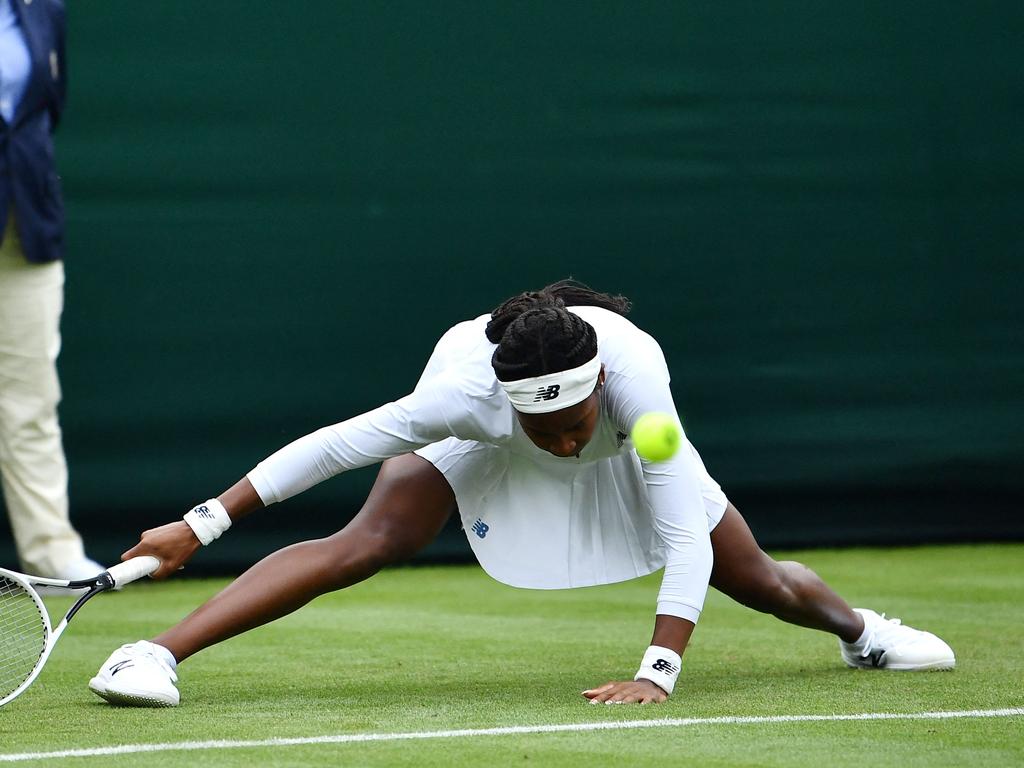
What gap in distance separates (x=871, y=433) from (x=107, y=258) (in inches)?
135

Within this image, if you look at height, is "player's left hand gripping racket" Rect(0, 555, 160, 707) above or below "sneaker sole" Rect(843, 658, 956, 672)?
above

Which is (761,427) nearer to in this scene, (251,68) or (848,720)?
(251,68)

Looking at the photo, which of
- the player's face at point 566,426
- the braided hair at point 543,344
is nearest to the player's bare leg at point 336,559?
the player's face at point 566,426

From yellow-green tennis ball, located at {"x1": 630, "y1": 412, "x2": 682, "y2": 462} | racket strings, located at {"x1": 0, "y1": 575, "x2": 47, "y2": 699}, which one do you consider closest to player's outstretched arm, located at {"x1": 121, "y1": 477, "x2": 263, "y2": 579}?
racket strings, located at {"x1": 0, "y1": 575, "x2": 47, "y2": 699}

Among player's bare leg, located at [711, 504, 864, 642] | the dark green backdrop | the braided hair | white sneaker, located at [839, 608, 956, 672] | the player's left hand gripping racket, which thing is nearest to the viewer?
the braided hair

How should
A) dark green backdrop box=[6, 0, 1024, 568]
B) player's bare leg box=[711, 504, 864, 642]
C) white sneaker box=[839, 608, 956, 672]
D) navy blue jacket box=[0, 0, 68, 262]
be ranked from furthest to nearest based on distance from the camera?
dark green backdrop box=[6, 0, 1024, 568] → navy blue jacket box=[0, 0, 68, 262] → white sneaker box=[839, 608, 956, 672] → player's bare leg box=[711, 504, 864, 642]

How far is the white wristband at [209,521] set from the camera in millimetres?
3693

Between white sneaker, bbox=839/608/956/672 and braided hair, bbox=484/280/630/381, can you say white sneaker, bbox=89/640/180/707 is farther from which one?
white sneaker, bbox=839/608/956/672

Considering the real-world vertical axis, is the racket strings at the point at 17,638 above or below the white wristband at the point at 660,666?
below

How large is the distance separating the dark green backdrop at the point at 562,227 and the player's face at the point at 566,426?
11.3 feet

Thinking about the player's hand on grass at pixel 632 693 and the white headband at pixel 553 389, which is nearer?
the white headband at pixel 553 389

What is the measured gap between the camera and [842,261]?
744 cm

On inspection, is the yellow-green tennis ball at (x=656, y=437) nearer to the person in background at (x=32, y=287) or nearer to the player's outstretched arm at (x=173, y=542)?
the player's outstretched arm at (x=173, y=542)

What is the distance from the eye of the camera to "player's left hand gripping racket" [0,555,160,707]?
3.61 metres
